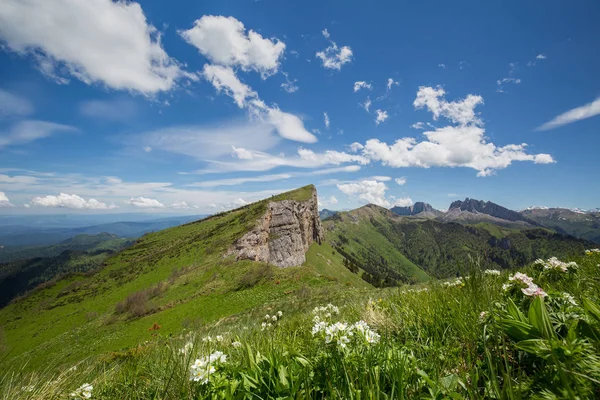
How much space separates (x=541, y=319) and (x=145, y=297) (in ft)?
229

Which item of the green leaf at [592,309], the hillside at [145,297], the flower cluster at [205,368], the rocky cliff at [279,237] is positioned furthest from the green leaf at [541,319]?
the rocky cliff at [279,237]

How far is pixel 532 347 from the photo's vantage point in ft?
5.43

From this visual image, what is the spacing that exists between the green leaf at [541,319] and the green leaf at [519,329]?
0.13 feet

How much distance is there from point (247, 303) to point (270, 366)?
36.0 meters

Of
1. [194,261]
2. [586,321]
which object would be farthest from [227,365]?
[194,261]

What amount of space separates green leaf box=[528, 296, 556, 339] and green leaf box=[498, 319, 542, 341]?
38 mm

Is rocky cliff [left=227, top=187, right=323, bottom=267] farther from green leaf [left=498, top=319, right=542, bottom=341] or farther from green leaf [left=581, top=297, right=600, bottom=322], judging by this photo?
green leaf [left=581, top=297, right=600, bottom=322]

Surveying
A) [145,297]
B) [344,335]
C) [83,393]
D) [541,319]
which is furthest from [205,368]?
[145,297]

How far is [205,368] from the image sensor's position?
209 cm

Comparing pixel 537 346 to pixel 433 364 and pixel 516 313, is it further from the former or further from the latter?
pixel 433 364

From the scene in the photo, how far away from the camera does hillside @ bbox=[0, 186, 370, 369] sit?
37.1m

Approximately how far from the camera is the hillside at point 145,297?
37.1 metres

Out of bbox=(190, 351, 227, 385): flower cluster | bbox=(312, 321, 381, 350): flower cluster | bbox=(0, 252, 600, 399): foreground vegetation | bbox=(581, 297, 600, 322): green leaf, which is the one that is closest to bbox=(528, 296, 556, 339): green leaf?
bbox=(0, 252, 600, 399): foreground vegetation

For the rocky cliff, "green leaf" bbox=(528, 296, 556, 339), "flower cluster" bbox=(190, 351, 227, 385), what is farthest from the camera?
the rocky cliff
